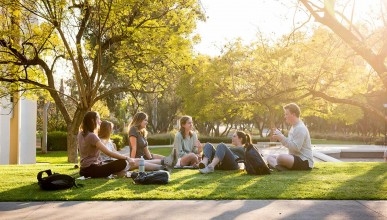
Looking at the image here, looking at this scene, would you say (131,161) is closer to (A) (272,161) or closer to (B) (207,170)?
(B) (207,170)

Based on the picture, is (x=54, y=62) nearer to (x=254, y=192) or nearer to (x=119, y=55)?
(x=119, y=55)

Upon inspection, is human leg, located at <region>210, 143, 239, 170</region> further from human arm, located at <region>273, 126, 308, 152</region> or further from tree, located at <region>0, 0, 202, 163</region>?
tree, located at <region>0, 0, 202, 163</region>

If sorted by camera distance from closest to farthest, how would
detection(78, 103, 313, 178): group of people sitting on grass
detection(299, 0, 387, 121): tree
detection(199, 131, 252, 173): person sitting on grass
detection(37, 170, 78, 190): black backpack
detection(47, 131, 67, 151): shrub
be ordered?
detection(37, 170, 78, 190): black backpack
detection(78, 103, 313, 178): group of people sitting on grass
detection(199, 131, 252, 173): person sitting on grass
detection(299, 0, 387, 121): tree
detection(47, 131, 67, 151): shrub

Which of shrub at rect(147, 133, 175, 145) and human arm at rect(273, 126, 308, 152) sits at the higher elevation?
shrub at rect(147, 133, 175, 145)

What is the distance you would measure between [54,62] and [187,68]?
4665 millimetres

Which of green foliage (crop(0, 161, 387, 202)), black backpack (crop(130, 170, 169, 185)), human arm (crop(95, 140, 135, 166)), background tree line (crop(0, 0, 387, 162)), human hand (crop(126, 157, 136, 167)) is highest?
background tree line (crop(0, 0, 387, 162))

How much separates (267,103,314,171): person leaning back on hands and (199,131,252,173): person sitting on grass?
2.26ft

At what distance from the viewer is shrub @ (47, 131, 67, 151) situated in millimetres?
33188

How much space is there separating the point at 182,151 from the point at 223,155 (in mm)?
1287

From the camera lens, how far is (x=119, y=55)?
1633 centimetres

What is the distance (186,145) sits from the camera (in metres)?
10.6

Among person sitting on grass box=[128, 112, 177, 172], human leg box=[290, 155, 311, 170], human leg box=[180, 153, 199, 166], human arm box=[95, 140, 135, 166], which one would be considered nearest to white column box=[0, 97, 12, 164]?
person sitting on grass box=[128, 112, 177, 172]

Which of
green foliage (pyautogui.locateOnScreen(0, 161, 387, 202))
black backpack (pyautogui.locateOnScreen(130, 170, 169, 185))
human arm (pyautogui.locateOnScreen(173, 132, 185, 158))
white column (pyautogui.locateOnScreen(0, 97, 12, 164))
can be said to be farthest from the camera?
white column (pyautogui.locateOnScreen(0, 97, 12, 164))

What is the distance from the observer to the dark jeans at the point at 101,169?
8.43 metres
